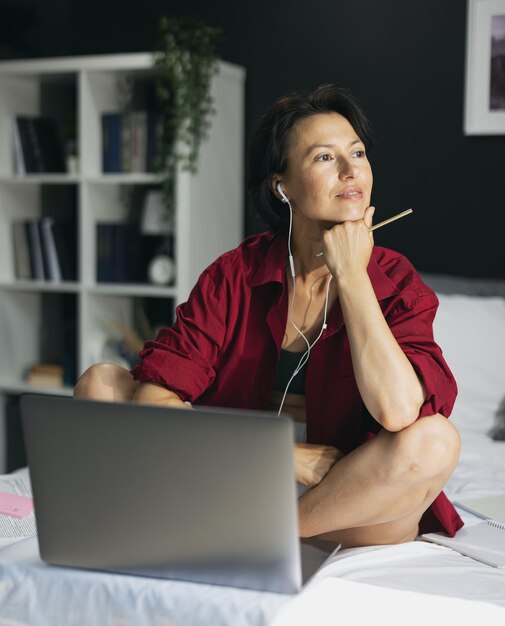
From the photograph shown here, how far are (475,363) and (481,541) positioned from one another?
91 centimetres

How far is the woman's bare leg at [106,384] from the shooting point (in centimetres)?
192

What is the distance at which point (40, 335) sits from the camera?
13.2 feet

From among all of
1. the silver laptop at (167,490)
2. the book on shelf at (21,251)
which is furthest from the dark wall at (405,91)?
the silver laptop at (167,490)

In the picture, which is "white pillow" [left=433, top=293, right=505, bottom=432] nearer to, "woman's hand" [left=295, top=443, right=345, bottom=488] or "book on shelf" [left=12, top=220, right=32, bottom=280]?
"woman's hand" [left=295, top=443, right=345, bottom=488]

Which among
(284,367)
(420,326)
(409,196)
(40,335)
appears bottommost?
(40,335)

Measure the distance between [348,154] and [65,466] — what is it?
3.25 ft

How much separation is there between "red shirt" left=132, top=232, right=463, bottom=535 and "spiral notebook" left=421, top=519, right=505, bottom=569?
3cm

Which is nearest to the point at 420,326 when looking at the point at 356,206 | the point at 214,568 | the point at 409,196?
the point at 356,206

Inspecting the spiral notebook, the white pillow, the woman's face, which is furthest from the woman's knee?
the white pillow

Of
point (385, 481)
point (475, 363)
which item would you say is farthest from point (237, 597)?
point (475, 363)

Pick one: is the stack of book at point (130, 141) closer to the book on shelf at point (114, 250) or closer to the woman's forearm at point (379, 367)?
the book on shelf at point (114, 250)

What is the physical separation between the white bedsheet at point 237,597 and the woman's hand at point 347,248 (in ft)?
1.79

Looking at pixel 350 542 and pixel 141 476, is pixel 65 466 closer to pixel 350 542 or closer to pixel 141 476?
pixel 141 476

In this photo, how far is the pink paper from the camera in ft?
6.14
